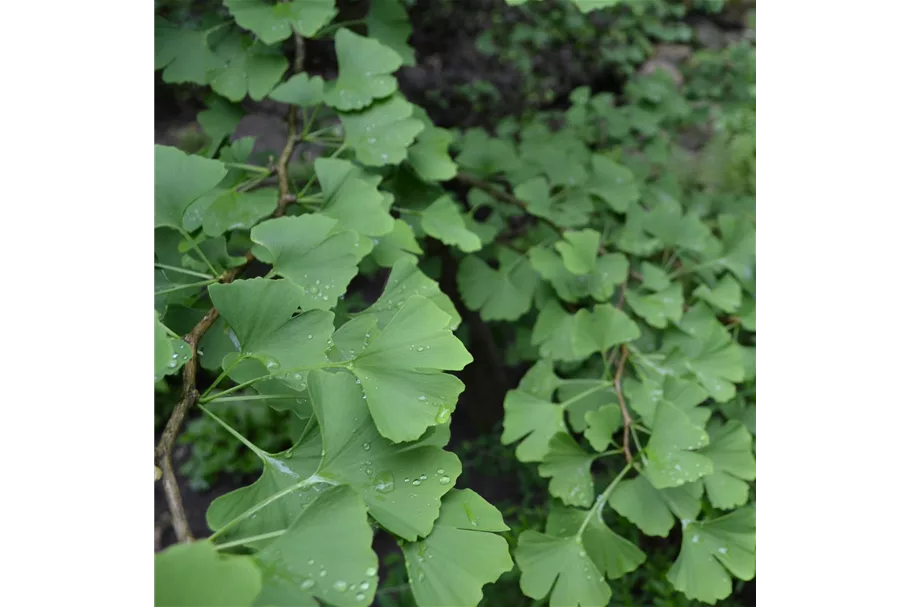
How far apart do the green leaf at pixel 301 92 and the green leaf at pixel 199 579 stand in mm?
716

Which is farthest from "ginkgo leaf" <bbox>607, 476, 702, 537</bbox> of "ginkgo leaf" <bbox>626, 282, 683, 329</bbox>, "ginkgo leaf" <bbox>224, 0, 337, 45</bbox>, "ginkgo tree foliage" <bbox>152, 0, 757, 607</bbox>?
"ginkgo leaf" <bbox>224, 0, 337, 45</bbox>

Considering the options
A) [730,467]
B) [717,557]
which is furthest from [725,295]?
[717,557]

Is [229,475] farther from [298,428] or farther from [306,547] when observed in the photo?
[306,547]

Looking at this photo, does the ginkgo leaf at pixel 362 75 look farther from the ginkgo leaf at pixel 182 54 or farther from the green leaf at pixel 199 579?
the green leaf at pixel 199 579

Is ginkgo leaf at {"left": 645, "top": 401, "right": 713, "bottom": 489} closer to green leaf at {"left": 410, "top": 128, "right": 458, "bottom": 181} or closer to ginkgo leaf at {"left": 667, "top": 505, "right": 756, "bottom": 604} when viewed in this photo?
ginkgo leaf at {"left": 667, "top": 505, "right": 756, "bottom": 604}

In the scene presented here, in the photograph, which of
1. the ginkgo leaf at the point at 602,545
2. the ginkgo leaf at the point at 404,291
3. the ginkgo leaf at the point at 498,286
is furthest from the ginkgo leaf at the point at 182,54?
the ginkgo leaf at the point at 602,545

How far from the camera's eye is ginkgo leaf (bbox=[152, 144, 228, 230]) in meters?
0.66

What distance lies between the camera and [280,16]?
82 centimetres

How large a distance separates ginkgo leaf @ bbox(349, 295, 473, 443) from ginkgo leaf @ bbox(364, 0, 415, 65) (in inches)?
27.6

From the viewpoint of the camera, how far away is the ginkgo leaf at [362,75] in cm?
87

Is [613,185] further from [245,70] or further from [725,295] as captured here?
[245,70]
